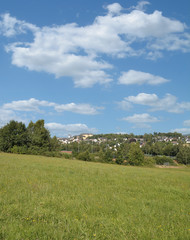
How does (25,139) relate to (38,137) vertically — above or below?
below

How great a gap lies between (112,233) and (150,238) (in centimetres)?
89

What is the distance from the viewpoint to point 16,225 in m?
4.96

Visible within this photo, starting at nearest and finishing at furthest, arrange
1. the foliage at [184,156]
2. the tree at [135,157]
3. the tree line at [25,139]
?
the tree line at [25,139]
the tree at [135,157]
the foliage at [184,156]

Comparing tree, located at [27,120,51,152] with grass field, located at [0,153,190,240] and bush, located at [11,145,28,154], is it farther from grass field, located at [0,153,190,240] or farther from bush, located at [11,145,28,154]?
grass field, located at [0,153,190,240]

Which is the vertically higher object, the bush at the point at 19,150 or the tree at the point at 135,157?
the bush at the point at 19,150

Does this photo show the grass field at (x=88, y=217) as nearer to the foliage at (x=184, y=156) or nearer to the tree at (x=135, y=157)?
the tree at (x=135, y=157)

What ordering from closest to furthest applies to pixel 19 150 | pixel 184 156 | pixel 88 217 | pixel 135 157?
pixel 88 217
pixel 19 150
pixel 135 157
pixel 184 156

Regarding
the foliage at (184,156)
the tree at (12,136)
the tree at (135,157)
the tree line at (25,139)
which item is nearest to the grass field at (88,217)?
the tree line at (25,139)

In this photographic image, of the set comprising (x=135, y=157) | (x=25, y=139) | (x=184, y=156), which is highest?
(x=25, y=139)

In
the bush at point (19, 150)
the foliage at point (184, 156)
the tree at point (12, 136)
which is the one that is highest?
the tree at point (12, 136)

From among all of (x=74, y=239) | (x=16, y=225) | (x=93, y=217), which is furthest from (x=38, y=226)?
(x=93, y=217)

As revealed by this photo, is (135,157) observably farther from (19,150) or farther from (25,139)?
(19,150)

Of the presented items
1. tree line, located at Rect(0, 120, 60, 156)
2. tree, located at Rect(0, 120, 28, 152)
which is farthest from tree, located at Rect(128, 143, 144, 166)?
tree, located at Rect(0, 120, 28, 152)

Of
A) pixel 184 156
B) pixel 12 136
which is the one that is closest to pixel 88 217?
pixel 12 136
